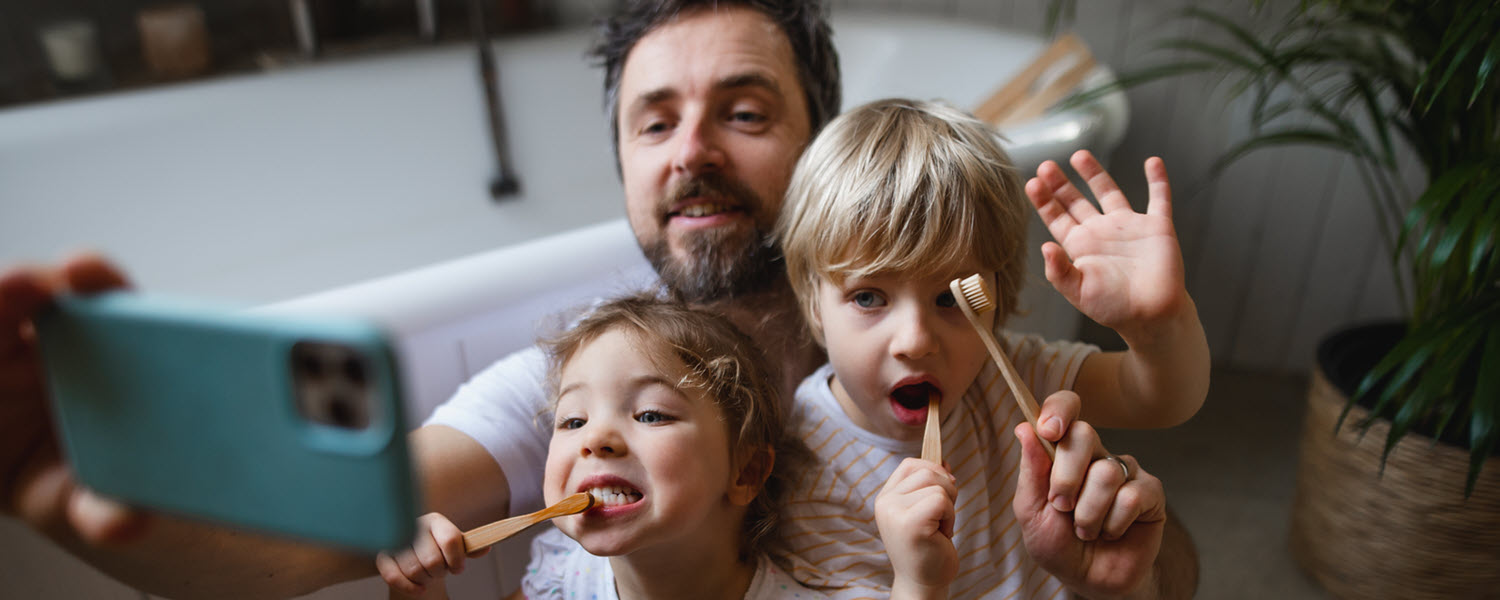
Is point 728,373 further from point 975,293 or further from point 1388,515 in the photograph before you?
point 1388,515

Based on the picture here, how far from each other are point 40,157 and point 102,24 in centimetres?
41

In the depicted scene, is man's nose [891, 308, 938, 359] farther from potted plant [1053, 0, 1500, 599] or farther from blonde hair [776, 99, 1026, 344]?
potted plant [1053, 0, 1500, 599]

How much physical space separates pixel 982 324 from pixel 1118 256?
0.24 feet

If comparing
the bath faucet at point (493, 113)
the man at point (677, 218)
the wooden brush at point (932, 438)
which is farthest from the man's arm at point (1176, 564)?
the bath faucet at point (493, 113)

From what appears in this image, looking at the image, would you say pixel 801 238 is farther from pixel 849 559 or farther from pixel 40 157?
pixel 40 157

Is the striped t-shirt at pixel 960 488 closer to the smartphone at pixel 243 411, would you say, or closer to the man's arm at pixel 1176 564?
the man's arm at pixel 1176 564

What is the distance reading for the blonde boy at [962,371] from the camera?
0.45 meters

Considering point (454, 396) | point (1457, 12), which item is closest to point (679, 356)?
point (454, 396)

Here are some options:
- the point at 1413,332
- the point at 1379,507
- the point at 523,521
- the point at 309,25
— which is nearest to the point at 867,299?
the point at 523,521

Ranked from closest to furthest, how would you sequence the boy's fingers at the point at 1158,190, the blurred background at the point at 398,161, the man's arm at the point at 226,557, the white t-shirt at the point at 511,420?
the man's arm at the point at 226,557 < the boy's fingers at the point at 1158,190 < the white t-shirt at the point at 511,420 < the blurred background at the point at 398,161

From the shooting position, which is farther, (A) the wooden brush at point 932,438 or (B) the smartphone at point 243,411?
(A) the wooden brush at point 932,438

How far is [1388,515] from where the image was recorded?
1.00 metres

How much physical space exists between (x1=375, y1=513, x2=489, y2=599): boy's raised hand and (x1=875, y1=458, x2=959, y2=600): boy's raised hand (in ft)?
0.68

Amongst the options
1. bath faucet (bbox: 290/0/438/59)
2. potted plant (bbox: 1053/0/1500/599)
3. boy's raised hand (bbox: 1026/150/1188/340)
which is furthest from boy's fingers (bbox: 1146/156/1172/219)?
bath faucet (bbox: 290/0/438/59)
